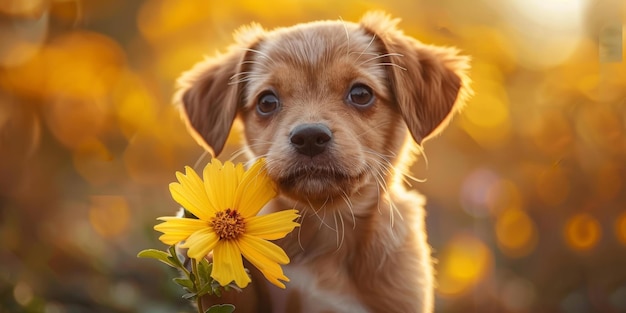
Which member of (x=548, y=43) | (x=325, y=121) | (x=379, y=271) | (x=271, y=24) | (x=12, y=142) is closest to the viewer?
(x=325, y=121)

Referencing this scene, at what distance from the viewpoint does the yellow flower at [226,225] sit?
102cm

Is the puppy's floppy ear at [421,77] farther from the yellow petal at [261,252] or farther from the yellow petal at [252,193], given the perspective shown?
the yellow petal at [261,252]

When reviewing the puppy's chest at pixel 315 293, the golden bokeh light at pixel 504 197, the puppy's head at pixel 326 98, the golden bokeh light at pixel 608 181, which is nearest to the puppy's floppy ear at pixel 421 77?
the puppy's head at pixel 326 98

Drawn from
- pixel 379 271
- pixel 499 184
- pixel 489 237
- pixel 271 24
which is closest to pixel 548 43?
pixel 499 184

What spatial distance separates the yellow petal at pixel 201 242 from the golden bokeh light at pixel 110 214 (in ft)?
4.08

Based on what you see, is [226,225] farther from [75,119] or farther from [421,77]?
[75,119]

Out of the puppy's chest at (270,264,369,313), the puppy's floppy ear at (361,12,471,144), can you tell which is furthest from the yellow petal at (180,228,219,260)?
the puppy's floppy ear at (361,12,471,144)

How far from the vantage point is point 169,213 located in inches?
83.0

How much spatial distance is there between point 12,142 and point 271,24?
1.00m

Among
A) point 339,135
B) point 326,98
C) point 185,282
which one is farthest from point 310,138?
point 185,282

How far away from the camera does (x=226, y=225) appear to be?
3.41 feet

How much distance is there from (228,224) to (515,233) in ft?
4.77

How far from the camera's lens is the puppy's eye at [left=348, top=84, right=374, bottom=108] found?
155 cm

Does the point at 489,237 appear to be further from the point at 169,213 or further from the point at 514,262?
the point at 169,213
